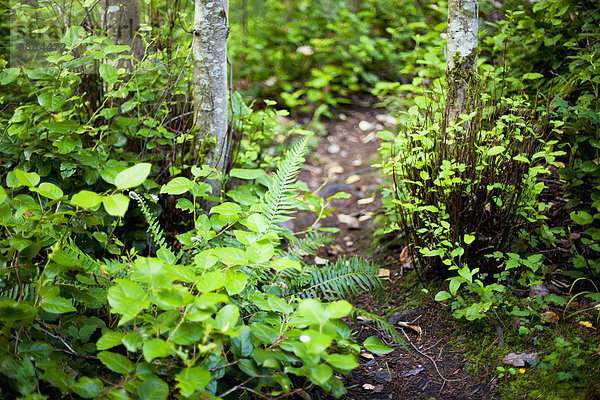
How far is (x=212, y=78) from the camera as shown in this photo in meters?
2.62

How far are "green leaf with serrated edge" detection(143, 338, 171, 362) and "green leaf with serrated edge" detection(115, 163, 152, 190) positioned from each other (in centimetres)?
48

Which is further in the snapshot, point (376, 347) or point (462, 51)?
point (462, 51)

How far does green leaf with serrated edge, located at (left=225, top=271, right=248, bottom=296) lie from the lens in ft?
5.09

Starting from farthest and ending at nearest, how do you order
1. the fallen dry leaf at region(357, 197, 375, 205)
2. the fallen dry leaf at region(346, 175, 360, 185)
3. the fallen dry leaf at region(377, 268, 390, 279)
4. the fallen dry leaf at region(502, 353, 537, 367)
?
the fallen dry leaf at region(346, 175, 360, 185), the fallen dry leaf at region(357, 197, 375, 205), the fallen dry leaf at region(377, 268, 390, 279), the fallen dry leaf at region(502, 353, 537, 367)

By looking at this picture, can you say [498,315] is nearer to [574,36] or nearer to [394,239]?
[394,239]

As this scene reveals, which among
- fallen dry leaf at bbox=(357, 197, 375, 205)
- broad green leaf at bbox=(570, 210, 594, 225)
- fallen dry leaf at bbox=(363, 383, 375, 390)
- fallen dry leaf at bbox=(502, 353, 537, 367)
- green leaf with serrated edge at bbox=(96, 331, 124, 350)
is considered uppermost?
broad green leaf at bbox=(570, 210, 594, 225)

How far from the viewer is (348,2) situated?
21.2ft

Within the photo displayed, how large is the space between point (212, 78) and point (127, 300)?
5.32ft

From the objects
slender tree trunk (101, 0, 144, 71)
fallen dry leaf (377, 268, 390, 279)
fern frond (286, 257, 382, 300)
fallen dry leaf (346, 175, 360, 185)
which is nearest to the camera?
fern frond (286, 257, 382, 300)

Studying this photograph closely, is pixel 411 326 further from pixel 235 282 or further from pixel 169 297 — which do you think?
pixel 169 297

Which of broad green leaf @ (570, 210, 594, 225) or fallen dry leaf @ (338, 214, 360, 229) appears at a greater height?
broad green leaf @ (570, 210, 594, 225)

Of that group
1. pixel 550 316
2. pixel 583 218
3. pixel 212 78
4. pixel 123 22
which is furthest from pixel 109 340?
pixel 123 22

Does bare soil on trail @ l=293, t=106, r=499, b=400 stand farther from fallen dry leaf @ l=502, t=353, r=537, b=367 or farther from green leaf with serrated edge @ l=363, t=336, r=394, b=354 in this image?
green leaf with serrated edge @ l=363, t=336, r=394, b=354

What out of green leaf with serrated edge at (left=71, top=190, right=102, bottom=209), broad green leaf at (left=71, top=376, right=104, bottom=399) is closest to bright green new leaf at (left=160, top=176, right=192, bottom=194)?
green leaf with serrated edge at (left=71, top=190, right=102, bottom=209)
